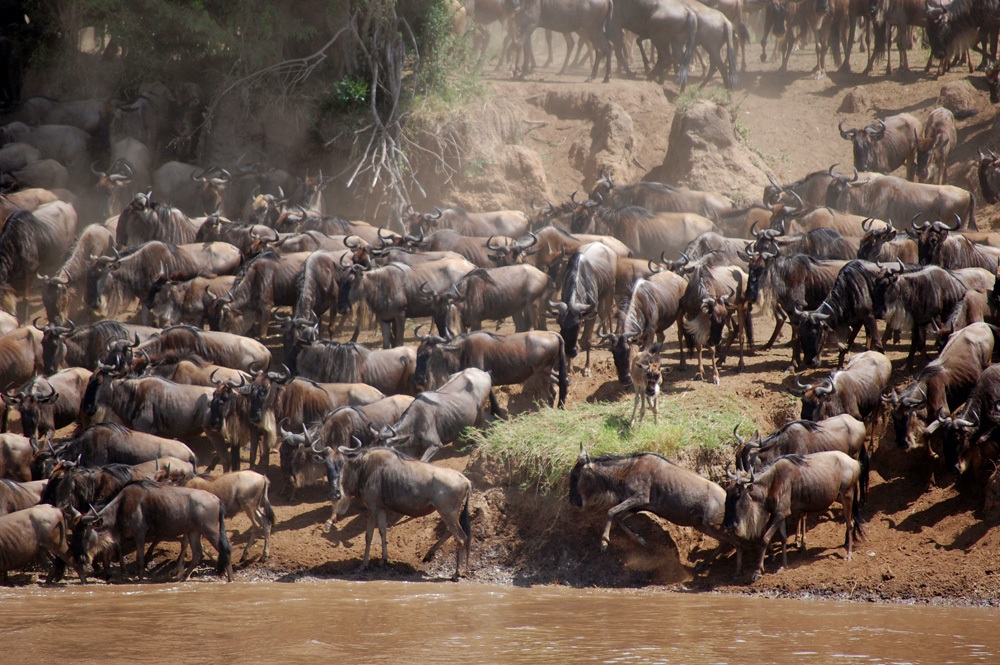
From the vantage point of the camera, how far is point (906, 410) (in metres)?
11.1

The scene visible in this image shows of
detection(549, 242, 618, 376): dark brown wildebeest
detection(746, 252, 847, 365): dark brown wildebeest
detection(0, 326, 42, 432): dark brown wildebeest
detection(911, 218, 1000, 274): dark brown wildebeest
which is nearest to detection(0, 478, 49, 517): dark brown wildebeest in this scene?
detection(0, 326, 42, 432): dark brown wildebeest

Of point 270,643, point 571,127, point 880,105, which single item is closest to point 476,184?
point 571,127

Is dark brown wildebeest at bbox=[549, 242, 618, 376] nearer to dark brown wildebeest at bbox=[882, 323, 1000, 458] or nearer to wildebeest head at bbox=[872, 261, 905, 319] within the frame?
wildebeest head at bbox=[872, 261, 905, 319]

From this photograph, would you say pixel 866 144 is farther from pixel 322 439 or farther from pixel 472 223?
pixel 322 439

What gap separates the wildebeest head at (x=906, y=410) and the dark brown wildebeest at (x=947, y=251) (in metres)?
3.70

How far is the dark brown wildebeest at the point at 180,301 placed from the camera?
1499cm

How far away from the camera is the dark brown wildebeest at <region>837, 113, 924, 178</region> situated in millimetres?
19797

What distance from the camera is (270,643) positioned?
28.2ft

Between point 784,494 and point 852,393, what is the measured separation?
1981 mm

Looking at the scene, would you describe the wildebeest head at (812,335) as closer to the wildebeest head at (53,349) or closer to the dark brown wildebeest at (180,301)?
the dark brown wildebeest at (180,301)

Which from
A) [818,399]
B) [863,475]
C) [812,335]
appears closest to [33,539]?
[818,399]

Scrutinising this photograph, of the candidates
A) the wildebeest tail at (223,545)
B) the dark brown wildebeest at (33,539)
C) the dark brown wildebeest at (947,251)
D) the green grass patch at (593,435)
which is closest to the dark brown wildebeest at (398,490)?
the green grass patch at (593,435)

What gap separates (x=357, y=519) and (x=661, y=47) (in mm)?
17201

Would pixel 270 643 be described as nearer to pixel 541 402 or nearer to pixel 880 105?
pixel 541 402
